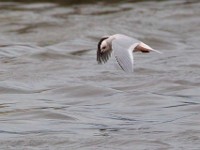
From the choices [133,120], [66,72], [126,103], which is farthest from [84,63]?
[133,120]

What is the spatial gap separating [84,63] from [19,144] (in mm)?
4682

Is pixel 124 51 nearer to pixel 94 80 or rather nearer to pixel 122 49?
pixel 122 49

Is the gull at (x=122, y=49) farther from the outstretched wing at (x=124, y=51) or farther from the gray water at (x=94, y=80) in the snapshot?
the gray water at (x=94, y=80)

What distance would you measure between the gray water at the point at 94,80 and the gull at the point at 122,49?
2.03 feet

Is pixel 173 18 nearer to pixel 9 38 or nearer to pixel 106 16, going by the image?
pixel 106 16

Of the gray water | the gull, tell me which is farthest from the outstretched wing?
the gray water

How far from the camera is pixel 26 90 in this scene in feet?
37.2

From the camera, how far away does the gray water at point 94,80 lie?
8.84m

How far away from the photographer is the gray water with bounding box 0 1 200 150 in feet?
29.0

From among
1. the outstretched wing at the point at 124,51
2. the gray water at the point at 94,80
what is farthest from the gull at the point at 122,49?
the gray water at the point at 94,80

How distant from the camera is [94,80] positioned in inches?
470

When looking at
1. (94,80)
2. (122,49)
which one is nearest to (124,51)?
(122,49)

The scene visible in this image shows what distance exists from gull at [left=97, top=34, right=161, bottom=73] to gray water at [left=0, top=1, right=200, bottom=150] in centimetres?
62

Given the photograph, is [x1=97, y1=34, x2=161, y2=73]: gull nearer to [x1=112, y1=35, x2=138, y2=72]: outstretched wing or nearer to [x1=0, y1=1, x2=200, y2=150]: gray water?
[x1=112, y1=35, x2=138, y2=72]: outstretched wing
